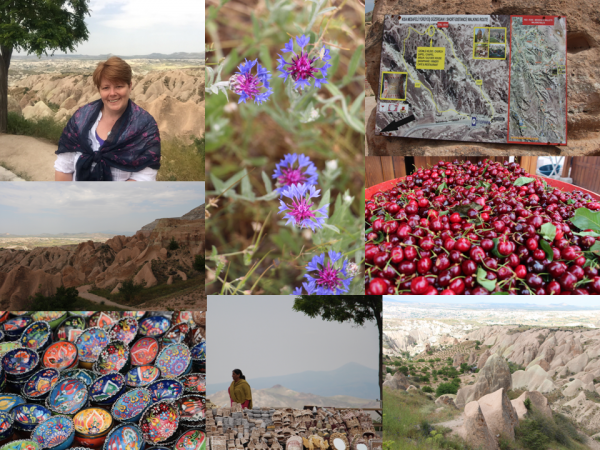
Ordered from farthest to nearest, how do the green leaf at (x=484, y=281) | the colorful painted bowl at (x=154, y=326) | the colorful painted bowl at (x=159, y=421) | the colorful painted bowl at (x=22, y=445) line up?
the colorful painted bowl at (x=154, y=326), the colorful painted bowl at (x=159, y=421), the colorful painted bowl at (x=22, y=445), the green leaf at (x=484, y=281)

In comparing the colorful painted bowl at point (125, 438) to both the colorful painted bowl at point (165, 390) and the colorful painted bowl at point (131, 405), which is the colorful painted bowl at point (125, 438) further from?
the colorful painted bowl at point (165, 390)

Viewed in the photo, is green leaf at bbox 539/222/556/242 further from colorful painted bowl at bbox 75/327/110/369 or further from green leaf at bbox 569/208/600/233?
colorful painted bowl at bbox 75/327/110/369

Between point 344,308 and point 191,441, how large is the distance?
35.5 inches

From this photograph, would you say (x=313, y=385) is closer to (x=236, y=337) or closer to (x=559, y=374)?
(x=236, y=337)

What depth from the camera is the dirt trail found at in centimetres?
178

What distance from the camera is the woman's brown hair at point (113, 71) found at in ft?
5.85

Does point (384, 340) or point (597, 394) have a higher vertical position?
point (384, 340)

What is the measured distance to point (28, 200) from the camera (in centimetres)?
183

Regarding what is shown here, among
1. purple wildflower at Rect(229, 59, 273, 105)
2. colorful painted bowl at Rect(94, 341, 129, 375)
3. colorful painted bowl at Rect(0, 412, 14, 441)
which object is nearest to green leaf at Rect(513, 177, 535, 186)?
purple wildflower at Rect(229, 59, 273, 105)

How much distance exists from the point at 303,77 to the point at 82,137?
41.0 inches

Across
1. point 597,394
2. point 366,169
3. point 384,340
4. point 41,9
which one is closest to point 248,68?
point 366,169

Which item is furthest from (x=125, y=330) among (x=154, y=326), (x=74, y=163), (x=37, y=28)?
(x=37, y=28)

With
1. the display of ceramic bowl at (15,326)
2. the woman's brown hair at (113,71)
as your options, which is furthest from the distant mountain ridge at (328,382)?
the woman's brown hair at (113,71)

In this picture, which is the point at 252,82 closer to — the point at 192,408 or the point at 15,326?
the point at 192,408
